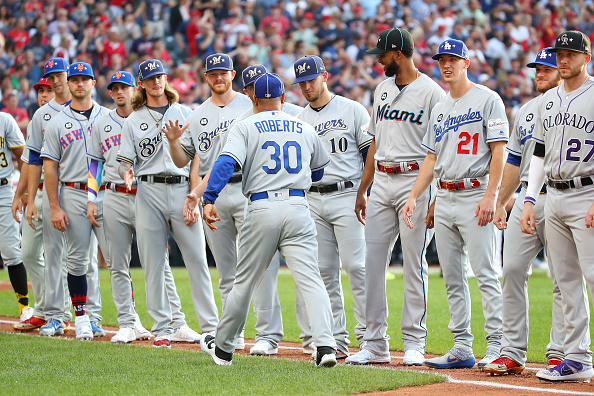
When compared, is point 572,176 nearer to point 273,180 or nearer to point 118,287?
point 273,180

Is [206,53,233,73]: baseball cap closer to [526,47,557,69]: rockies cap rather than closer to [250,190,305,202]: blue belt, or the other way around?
[250,190,305,202]: blue belt

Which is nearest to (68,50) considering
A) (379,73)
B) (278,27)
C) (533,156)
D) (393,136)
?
(278,27)

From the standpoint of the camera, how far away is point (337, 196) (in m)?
6.89

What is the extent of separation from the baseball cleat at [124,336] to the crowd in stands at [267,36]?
9751 millimetres

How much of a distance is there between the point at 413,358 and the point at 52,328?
158 inches

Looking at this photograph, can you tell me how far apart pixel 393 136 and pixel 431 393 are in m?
2.40

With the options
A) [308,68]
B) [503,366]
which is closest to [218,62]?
[308,68]

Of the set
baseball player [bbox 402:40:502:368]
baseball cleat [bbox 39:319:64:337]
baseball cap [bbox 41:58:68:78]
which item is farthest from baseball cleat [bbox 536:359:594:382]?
baseball cap [bbox 41:58:68:78]

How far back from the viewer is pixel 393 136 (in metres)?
6.59

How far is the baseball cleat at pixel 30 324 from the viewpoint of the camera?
8.59 meters

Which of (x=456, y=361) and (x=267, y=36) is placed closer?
(x=456, y=361)

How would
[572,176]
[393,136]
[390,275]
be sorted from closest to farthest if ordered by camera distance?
[572,176] < [393,136] < [390,275]

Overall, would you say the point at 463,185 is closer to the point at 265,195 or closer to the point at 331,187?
the point at 331,187

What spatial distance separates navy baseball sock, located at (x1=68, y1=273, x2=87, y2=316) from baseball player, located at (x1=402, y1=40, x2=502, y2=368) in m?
3.74
